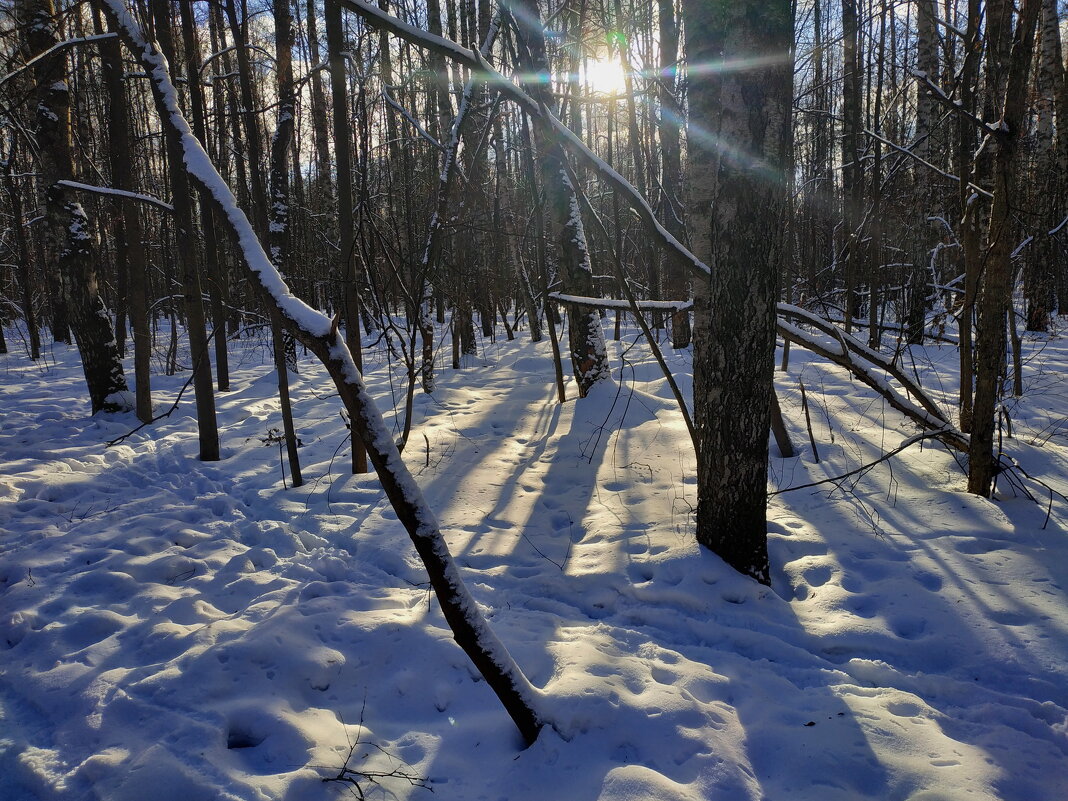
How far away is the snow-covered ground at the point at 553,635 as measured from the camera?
2.10m

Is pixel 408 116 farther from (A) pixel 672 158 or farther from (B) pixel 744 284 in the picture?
(B) pixel 744 284

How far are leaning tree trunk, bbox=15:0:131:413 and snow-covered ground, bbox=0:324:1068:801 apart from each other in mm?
2961

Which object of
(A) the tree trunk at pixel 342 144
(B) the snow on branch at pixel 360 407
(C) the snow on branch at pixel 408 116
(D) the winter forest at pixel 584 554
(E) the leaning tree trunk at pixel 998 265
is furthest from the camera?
(C) the snow on branch at pixel 408 116

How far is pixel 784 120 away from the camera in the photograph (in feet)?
9.46

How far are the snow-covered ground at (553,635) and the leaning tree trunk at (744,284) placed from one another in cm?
34

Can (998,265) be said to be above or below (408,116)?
below

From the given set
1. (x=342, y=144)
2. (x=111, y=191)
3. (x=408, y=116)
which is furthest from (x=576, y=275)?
(x=111, y=191)

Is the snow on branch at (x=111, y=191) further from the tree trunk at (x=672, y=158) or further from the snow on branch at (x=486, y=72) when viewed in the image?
the tree trunk at (x=672, y=158)

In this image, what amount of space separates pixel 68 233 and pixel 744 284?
8.34 meters

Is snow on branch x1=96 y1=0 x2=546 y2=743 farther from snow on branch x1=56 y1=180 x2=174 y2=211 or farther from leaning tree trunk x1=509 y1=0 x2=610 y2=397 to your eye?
leaning tree trunk x1=509 y1=0 x2=610 y2=397

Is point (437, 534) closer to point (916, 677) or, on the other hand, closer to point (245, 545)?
point (916, 677)

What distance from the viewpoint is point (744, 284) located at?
2.96m

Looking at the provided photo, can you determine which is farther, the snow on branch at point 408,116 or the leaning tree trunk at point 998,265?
the snow on branch at point 408,116

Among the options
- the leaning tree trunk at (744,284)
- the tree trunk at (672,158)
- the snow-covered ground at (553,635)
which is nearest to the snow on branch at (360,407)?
the snow-covered ground at (553,635)
